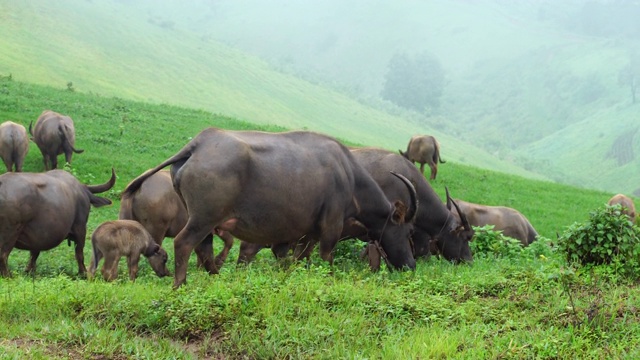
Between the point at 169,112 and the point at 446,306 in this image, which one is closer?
the point at 446,306

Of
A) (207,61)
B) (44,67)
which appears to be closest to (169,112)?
(44,67)

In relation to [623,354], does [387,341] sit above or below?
below

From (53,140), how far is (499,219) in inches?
561

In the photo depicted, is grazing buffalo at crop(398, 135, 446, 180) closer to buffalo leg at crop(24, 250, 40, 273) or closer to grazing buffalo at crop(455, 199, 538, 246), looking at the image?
grazing buffalo at crop(455, 199, 538, 246)

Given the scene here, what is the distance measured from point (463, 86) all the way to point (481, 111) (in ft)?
46.2

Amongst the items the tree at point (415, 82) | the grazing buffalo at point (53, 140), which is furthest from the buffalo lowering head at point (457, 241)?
the tree at point (415, 82)

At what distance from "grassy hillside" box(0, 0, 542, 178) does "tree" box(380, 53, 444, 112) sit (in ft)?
82.9

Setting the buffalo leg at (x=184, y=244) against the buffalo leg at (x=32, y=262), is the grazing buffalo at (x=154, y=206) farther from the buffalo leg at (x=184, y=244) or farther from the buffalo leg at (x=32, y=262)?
the buffalo leg at (x=184, y=244)

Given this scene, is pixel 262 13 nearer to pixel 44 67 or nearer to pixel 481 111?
pixel 481 111

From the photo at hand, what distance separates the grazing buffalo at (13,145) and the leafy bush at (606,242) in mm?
17275

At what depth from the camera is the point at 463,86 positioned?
150 meters

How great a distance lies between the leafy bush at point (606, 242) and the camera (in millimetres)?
9891

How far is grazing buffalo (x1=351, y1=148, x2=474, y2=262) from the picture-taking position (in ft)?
43.6

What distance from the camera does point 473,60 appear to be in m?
156
